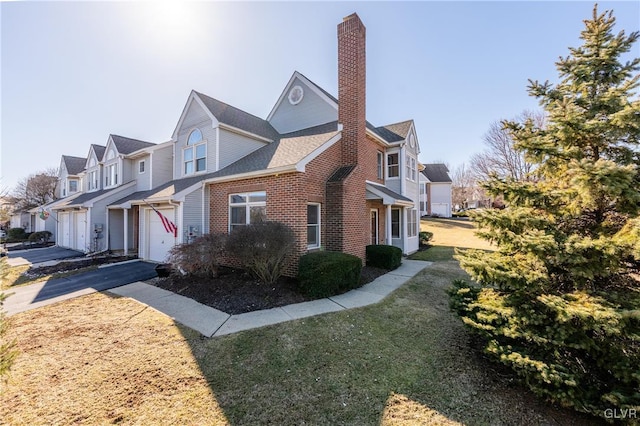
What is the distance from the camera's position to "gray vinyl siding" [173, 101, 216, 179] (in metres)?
12.6

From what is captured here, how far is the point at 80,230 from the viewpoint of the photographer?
57.5 feet

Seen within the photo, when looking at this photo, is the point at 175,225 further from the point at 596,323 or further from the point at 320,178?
the point at 596,323

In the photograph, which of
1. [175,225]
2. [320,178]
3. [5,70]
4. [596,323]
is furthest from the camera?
[175,225]

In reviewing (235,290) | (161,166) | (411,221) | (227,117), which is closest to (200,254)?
(235,290)

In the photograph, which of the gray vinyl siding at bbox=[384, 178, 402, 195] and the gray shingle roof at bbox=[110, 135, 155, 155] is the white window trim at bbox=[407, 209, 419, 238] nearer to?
the gray vinyl siding at bbox=[384, 178, 402, 195]

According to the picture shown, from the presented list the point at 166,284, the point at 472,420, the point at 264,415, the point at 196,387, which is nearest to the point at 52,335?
the point at 166,284

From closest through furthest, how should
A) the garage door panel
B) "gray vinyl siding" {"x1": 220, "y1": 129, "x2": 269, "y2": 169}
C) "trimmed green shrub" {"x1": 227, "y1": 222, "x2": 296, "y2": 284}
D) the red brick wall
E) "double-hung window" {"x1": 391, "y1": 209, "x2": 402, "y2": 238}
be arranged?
1. "trimmed green shrub" {"x1": 227, "y1": 222, "x2": 296, "y2": 284}
2. the red brick wall
3. "gray vinyl siding" {"x1": 220, "y1": 129, "x2": 269, "y2": 169}
4. "double-hung window" {"x1": 391, "y1": 209, "x2": 402, "y2": 238}
5. the garage door panel

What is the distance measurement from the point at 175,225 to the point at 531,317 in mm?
12080

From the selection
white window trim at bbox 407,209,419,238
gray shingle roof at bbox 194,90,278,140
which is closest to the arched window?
gray shingle roof at bbox 194,90,278,140

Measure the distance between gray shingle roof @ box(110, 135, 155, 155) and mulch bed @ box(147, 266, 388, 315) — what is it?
13192 millimetres

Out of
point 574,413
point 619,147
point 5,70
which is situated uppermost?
point 5,70

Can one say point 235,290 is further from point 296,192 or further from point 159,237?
point 159,237

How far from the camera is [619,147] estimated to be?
3693 millimetres

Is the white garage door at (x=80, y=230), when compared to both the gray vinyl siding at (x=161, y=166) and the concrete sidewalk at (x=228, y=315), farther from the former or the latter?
the concrete sidewalk at (x=228, y=315)
